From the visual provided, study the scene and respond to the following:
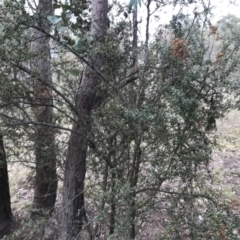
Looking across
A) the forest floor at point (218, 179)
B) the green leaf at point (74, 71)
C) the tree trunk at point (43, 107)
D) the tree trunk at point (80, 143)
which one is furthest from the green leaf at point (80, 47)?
the forest floor at point (218, 179)

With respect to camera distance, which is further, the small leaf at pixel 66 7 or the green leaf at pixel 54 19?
the small leaf at pixel 66 7

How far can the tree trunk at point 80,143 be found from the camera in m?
2.43

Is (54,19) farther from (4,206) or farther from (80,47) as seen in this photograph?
(4,206)

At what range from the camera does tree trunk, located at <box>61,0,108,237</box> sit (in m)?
2.43

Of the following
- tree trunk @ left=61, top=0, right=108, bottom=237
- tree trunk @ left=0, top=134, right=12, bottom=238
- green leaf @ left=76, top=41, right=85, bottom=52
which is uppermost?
green leaf @ left=76, top=41, right=85, bottom=52

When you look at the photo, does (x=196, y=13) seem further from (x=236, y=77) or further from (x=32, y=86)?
(x=32, y=86)

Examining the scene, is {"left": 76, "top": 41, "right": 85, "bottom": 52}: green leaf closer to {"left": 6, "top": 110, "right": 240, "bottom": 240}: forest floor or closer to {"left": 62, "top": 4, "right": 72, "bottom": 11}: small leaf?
{"left": 62, "top": 4, "right": 72, "bottom": 11}: small leaf

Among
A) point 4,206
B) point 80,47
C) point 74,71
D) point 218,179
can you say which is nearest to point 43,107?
point 74,71

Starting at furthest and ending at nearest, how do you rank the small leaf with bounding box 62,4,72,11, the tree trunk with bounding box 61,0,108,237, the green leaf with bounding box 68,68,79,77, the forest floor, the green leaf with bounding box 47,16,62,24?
the forest floor → the green leaf with bounding box 68,68,79,77 → the tree trunk with bounding box 61,0,108,237 → the small leaf with bounding box 62,4,72,11 → the green leaf with bounding box 47,16,62,24

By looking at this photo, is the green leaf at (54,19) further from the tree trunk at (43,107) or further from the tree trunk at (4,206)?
the tree trunk at (4,206)

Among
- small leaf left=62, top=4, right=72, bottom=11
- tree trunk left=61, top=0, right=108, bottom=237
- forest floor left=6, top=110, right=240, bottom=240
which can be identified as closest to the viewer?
small leaf left=62, top=4, right=72, bottom=11

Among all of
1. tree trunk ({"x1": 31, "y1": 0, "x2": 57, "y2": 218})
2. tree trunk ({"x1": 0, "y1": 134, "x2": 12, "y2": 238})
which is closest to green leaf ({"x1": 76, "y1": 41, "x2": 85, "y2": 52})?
tree trunk ({"x1": 31, "y1": 0, "x2": 57, "y2": 218})

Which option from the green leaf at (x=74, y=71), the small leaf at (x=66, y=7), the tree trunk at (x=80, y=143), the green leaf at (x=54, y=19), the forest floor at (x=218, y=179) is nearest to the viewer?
Answer: the green leaf at (x=54, y=19)

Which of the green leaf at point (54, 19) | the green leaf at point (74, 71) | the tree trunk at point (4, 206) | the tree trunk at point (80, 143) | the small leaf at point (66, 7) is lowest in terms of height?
the tree trunk at point (4, 206)
